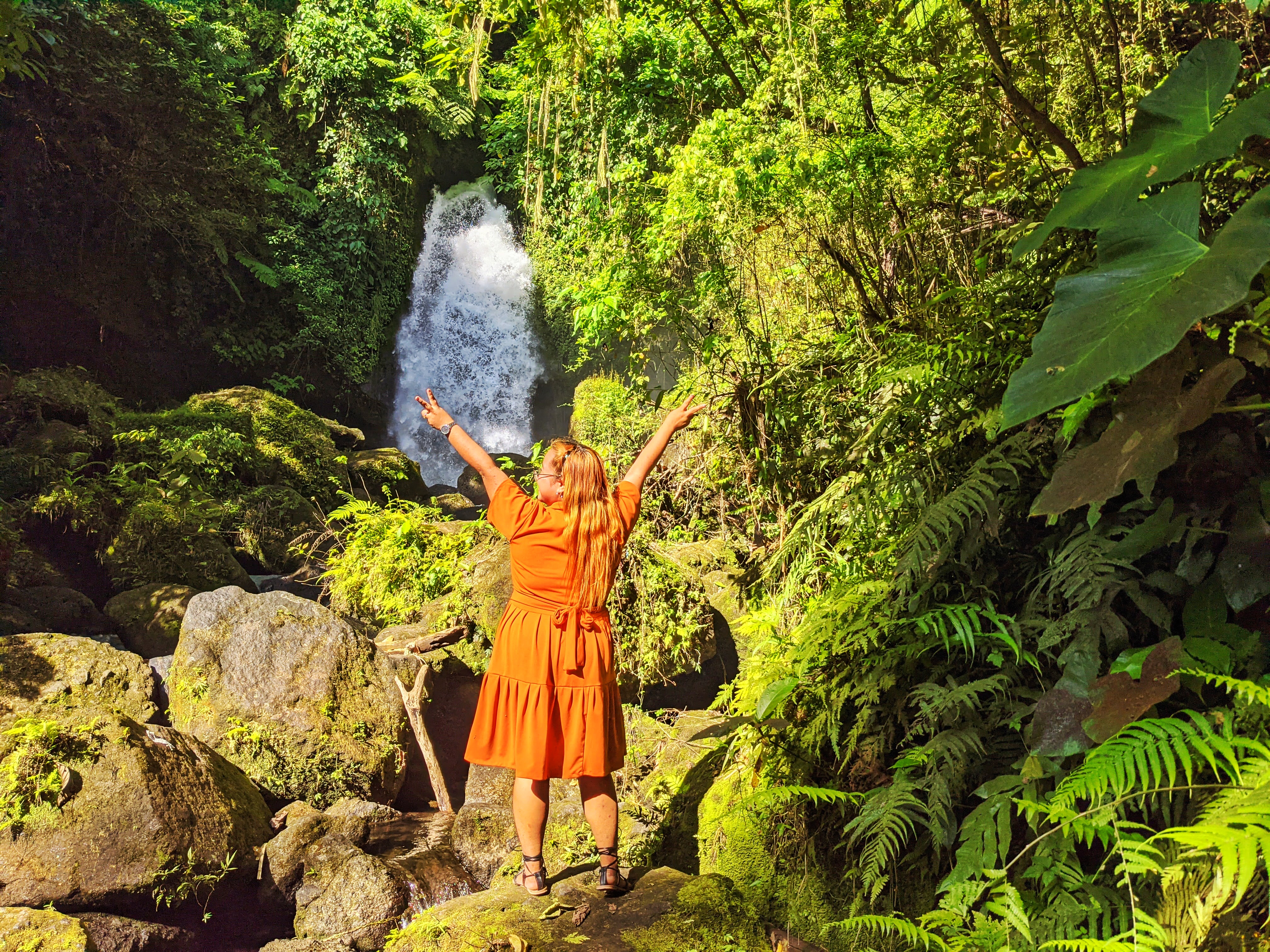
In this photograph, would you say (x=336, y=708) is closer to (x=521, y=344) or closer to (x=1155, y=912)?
(x=1155, y=912)

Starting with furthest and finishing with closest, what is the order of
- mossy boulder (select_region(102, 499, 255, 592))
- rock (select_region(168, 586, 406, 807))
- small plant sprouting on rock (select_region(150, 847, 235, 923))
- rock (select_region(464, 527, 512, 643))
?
mossy boulder (select_region(102, 499, 255, 592)), rock (select_region(464, 527, 512, 643)), rock (select_region(168, 586, 406, 807)), small plant sprouting on rock (select_region(150, 847, 235, 923))

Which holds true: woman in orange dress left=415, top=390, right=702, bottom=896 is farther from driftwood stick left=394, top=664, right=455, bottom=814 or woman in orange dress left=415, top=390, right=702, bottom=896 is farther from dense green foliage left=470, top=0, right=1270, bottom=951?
driftwood stick left=394, top=664, right=455, bottom=814

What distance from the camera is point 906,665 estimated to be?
2539mm

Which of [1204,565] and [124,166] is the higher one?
[124,166]

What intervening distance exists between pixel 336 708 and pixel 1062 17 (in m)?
5.96

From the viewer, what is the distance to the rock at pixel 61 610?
7.84m

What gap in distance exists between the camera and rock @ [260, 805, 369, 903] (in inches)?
185

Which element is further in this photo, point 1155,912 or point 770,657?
point 770,657

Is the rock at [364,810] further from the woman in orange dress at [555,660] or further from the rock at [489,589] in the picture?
the woman in orange dress at [555,660]

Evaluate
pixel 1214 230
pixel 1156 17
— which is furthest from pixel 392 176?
pixel 1214 230

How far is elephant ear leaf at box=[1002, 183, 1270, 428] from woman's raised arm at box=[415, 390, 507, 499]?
217 cm

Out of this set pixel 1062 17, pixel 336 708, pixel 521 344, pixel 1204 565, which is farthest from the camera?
pixel 521 344

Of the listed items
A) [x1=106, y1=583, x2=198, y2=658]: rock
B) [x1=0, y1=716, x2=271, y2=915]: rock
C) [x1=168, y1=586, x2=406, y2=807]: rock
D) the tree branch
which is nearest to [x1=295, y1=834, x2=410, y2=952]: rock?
[x1=0, y1=716, x2=271, y2=915]: rock

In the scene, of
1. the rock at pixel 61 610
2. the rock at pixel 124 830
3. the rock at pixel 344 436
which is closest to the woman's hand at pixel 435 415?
the rock at pixel 124 830
